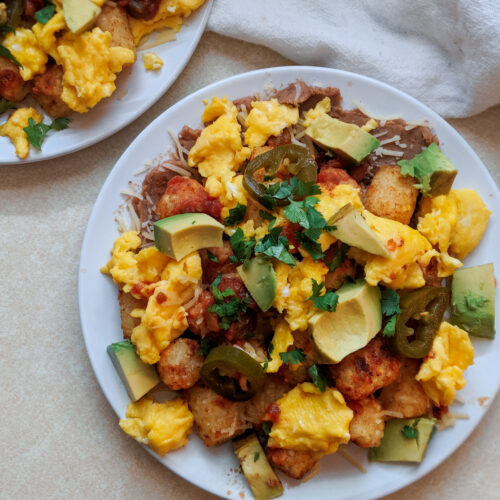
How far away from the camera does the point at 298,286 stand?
8.70 ft

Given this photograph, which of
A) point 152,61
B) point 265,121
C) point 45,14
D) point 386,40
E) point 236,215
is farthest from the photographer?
point 386,40

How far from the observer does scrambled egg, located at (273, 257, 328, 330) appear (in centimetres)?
263

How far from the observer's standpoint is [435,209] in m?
2.80

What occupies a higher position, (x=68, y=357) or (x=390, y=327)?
(x=390, y=327)

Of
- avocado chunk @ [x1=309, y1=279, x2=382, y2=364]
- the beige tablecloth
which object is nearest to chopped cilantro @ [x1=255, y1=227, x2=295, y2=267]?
avocado chunk @ [x1=309, y1=279, x2=382, y2=364]

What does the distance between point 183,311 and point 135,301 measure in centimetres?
33

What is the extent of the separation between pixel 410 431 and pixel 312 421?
0.55 meters

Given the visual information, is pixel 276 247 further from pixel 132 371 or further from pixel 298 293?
pixel 132 371

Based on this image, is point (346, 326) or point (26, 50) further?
point (26, 50)

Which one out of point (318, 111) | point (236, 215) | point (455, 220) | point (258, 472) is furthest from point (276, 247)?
point (258, 472)

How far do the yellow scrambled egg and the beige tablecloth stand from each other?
56cm

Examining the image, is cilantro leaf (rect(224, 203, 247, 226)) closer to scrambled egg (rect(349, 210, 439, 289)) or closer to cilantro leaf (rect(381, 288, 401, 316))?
scrambled egg (rect(349, 210, 439, 289))

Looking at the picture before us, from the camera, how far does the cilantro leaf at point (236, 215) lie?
2.73 m

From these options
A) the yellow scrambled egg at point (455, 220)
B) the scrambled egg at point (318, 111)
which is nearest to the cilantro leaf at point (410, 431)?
the yellow scrambled egg at point (455, 220)
